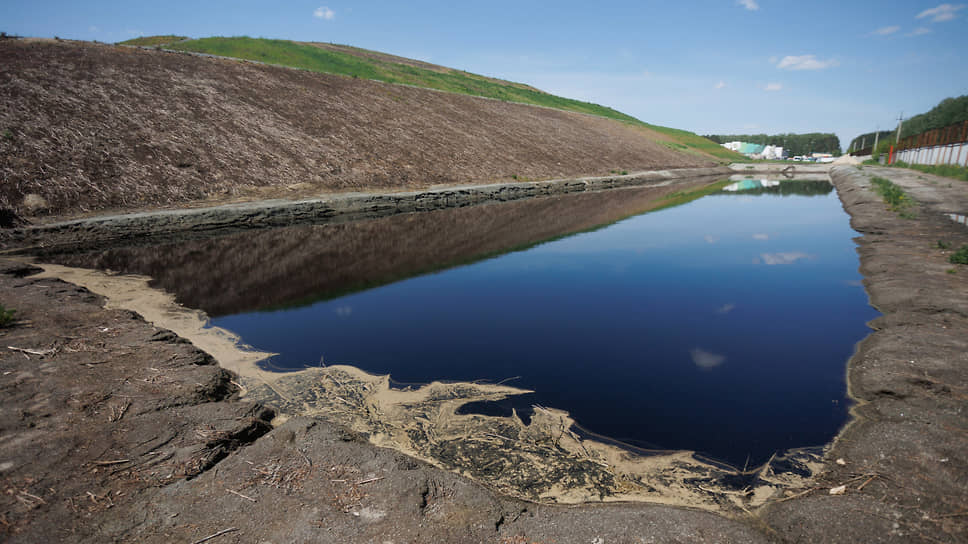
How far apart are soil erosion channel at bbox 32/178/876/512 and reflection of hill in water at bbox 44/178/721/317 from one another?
92mm

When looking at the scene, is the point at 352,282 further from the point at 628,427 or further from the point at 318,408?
the point at 628,427

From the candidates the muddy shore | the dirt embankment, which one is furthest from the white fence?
the muddy shore

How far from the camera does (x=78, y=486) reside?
368cm

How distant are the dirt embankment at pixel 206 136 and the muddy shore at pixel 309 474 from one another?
52.3 feet

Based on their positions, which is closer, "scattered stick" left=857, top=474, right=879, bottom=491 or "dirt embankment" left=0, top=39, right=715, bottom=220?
"scattered stick" left=857, top=474, right=879, bottom=491

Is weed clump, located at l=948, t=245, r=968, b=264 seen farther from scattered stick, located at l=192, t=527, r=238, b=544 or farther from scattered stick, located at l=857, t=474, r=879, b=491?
scattered stick, located at l=192, t=527, r=238, b=544

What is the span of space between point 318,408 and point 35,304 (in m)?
6.08

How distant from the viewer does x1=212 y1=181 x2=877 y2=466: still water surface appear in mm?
5281

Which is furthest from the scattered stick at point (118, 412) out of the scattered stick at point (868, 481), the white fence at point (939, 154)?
the white fence at point (939, 154)

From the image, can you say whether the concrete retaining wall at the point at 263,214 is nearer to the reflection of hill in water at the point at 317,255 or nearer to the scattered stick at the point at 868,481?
the reflection of hill in water at the point at 317,255

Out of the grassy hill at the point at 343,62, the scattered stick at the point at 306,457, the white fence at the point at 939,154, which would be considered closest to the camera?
the scattered stick at the point at 306,457

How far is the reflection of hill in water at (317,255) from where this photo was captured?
33.4 feet

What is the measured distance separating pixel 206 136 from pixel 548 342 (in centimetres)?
2432

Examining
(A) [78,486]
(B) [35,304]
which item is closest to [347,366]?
(A) [78,486]
